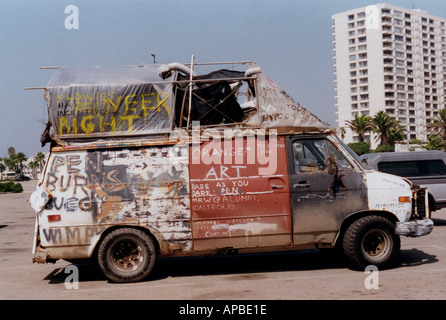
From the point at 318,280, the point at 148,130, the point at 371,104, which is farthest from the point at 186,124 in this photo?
the point at 371,104

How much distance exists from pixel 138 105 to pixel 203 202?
1878mm

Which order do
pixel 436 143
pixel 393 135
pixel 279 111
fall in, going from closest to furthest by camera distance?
pixel 279 111 < pixel 436 143 < pixel 393 135

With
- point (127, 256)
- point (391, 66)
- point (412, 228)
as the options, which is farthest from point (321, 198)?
point (391, 66)

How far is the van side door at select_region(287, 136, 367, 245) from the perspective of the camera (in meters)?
7.39

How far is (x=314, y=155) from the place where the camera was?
25.1ft

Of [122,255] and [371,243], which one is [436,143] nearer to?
[371,243]

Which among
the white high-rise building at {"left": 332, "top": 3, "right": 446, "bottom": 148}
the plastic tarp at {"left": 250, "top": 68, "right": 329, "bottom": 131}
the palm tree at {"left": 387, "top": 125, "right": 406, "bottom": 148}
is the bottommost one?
the plastic tarp at {"left": 250, "top": 68, "right": 329, "bottom": 131}

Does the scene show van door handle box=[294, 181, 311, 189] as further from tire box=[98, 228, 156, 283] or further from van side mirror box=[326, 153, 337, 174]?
tire box=[98, 228, 156, 283]

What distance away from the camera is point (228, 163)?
741 centimetres

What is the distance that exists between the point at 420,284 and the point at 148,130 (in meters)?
4.67

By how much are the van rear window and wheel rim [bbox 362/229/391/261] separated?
250 inches

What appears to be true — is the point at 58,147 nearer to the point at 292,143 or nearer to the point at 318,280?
the point at 292,143

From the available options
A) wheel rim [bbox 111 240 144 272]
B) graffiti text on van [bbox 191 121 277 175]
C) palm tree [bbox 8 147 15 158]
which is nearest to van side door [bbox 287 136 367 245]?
graffiti text on van [bbox 191 121 277 175]

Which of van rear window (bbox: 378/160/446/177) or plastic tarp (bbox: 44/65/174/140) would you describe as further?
van rear window (bbox: 378/160/446/177)
